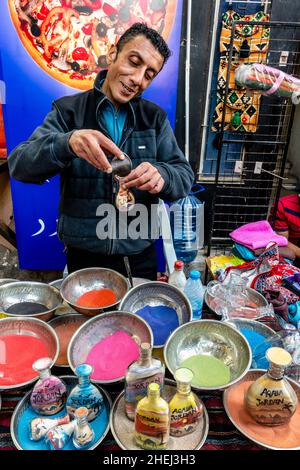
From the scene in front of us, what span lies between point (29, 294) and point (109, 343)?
0.45 metres

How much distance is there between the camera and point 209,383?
3.35 feet

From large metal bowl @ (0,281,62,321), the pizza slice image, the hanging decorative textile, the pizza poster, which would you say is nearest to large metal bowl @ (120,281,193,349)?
large metal bowl @ (0,281,62,321)

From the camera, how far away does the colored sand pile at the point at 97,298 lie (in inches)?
52.4

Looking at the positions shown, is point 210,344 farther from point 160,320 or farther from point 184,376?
point 184,376

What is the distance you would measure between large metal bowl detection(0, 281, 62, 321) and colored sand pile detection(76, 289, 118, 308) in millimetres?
91

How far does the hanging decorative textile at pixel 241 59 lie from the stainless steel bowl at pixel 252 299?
5.97ft

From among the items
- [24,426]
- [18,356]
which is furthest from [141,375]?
[18,356]

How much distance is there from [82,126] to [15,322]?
0.85 meters

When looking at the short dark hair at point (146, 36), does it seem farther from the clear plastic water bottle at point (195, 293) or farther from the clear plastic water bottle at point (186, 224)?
the clear plastic water bottle at point (186, 224)

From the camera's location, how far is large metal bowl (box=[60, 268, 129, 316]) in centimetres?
140

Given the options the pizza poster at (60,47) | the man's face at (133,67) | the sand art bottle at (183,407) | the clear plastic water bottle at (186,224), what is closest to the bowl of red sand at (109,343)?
the sand art bottle at (183,407)

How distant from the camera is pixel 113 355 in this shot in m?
1.12

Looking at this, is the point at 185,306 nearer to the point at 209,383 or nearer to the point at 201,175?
the point at 209,383

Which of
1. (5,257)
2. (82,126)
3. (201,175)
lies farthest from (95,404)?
(5,257)
